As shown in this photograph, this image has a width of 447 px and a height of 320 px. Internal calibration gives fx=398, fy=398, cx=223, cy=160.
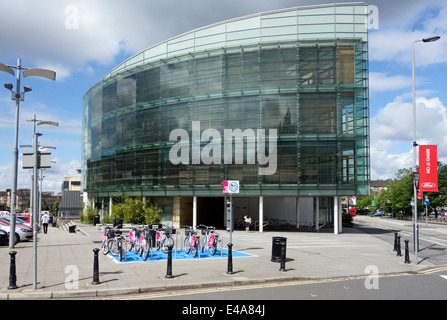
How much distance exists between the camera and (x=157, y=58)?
136ft

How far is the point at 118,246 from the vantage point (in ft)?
50.6

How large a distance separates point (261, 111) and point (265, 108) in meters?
0.43

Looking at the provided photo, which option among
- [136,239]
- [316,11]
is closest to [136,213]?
[136,239]

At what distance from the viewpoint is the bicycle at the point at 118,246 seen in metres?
14.8

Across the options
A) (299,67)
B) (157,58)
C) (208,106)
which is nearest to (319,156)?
(299,67)

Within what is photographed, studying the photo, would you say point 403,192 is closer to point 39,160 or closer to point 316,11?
point 316,11

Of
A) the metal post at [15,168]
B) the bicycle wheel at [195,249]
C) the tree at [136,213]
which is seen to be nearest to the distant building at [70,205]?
the tree at [136,213]

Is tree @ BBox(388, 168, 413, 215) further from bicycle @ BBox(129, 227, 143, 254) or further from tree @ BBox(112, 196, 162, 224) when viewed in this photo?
bicycle @ BBox(129, 227, 143, 254)

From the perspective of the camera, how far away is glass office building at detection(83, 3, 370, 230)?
3275cm

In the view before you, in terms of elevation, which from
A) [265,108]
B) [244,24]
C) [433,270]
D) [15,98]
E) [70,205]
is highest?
[244,24]

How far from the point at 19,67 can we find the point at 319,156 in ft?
75.1

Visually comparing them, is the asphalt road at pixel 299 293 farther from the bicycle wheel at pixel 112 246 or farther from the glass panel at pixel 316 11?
the glass panel at pixel 316 11

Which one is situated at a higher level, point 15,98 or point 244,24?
point 244,24
